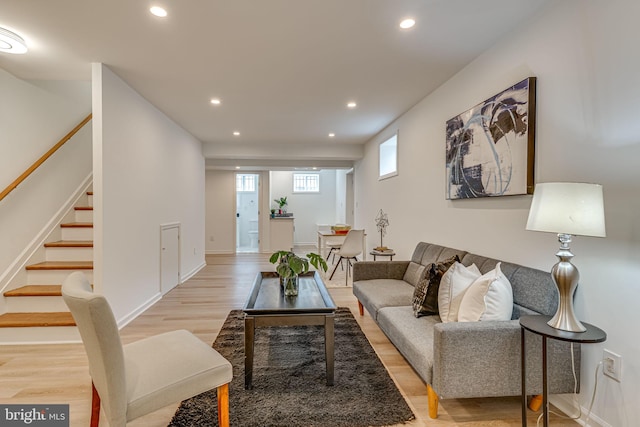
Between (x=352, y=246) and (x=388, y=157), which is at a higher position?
(x=388, y=157)

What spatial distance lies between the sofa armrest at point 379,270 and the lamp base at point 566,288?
2.04m

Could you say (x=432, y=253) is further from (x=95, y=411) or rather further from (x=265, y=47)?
(x=95, y=411)

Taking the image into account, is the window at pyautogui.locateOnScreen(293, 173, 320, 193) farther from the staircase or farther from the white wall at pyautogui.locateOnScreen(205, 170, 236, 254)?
the staircase

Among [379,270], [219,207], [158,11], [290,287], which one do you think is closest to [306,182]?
[219,207]

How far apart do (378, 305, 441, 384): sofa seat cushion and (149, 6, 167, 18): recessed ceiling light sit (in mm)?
2575

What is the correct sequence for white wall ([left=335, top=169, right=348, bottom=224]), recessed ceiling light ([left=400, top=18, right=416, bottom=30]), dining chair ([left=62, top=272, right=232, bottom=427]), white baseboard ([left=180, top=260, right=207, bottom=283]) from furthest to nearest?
white wall ([left=335, top=169, right=348, bottom=224]) → white baseboard ([left=180, top=260, right=207, bottom=283]) → recessed ceiling light ([left=400, top=18, right=416, bottom=30]) → dining chair ([left=62, top=272, right=232, bottom=427])

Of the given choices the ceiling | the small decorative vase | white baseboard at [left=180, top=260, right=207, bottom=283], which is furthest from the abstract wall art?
white baseboard at [left=180, top=260, right=207, bottom=283]

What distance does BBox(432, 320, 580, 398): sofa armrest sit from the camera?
1670 millimetres

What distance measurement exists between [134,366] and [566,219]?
2089 mm

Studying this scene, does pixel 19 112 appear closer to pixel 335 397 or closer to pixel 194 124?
pixel 194 124

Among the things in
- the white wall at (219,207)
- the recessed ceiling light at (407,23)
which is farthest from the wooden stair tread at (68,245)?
the white wall at (219,207)

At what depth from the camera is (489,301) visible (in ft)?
6.07

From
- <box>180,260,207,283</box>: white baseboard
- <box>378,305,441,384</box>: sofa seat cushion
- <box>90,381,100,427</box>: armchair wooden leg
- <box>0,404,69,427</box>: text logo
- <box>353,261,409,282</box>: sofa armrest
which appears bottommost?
Answer: <box>0,404,69,427</box>: text logo

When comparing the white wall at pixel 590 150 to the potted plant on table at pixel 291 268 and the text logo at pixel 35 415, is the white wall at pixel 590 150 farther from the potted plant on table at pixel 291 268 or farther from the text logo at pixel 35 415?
the text logo at pixel 35 415
